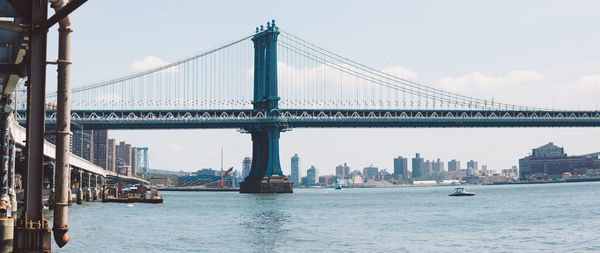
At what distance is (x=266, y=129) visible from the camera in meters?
143

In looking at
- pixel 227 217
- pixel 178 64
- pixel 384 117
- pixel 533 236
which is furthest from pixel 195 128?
pixel 533 236

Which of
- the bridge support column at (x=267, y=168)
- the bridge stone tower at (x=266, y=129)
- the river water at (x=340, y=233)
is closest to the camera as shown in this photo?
the river water at (x=340, y=233)

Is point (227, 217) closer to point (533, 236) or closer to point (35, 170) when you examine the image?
point (533, 236)

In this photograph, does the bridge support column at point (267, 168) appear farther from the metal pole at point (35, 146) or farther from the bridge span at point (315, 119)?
the metal pole at point (35, 146)

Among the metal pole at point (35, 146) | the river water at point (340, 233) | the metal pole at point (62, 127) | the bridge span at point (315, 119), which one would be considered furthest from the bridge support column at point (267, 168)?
the metal pole at point (35, 146)

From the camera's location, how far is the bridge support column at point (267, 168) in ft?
451

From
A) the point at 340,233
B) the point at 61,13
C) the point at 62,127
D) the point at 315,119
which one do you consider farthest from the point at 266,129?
the point at 61,13

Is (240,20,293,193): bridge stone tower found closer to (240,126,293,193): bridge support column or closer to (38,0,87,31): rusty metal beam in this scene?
(240,126,293,193): bridge support column

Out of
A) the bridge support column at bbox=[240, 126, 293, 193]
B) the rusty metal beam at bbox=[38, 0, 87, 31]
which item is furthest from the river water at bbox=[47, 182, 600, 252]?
the bridge support column at bbox=[240, 126, 293, 193]

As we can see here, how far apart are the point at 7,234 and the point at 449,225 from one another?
37.3 metres

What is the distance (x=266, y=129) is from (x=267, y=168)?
807 cm

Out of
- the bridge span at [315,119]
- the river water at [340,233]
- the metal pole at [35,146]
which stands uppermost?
the bridge span at [315,119]

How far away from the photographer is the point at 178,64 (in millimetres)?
165250

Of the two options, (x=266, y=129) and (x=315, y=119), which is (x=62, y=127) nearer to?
(x=266, y=129)
